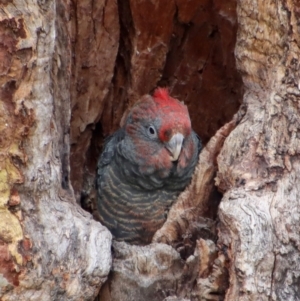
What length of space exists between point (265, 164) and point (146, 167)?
1162 mm

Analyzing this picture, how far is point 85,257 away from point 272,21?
1.63m

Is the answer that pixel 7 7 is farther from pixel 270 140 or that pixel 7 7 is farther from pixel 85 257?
pixel 270 140

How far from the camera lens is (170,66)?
14.7ft

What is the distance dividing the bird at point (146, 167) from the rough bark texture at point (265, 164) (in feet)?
2.06

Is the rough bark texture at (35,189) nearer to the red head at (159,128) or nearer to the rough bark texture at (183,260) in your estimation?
the rough bark texture at (183,260)

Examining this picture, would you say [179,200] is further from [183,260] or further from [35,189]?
[35,189]

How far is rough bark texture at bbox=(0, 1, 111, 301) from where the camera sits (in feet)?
8.44

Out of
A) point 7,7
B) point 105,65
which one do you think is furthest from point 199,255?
point 105,65

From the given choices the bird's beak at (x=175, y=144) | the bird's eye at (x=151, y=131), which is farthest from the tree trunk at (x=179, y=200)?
the bird's eye at (x=151, y=131)

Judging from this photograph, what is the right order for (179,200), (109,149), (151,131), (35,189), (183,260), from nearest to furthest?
(35,189), (183,260), (179,200), (151,131), (109,149)

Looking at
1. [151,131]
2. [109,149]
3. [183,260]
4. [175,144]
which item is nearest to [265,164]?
[183,260]

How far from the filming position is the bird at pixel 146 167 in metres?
3.67

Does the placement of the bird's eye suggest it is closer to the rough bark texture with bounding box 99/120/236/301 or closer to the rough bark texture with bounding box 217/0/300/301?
the rough bark texture with bounding box 99/120/236/301

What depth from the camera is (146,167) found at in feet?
12.6
